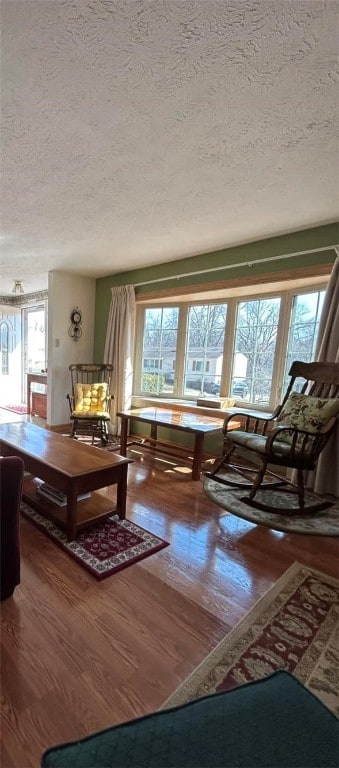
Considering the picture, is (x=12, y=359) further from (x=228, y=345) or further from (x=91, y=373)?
(x=228, y=345)

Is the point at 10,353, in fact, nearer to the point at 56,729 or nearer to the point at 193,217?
the point at 193,217

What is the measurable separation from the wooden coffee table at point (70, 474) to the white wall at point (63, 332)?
2.25 metres

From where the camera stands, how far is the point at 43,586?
1561 mm

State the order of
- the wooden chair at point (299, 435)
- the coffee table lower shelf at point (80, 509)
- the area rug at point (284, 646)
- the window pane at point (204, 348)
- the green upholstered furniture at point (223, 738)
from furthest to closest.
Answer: the window pane at point (204, 348) < the wooden chair at point (299, 435) < the coffee table lower shelf at point (80, 509) < the area rug at point (284, 646) < the green upholstered furniture at point (223, 738)

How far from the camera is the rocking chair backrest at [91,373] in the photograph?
4617 mm

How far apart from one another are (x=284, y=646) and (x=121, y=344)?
3.84 meters

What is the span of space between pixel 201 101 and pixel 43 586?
2.38m

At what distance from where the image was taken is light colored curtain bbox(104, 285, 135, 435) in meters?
4.54

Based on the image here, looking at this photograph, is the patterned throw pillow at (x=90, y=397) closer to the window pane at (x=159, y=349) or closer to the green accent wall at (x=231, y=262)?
the window pane at (x=159, y=349)

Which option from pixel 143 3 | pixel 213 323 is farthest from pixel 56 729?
pixel 213 323

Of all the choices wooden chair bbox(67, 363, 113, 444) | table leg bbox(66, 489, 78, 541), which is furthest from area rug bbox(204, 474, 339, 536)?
wooden chair bbox(67, 363, 113, 444)

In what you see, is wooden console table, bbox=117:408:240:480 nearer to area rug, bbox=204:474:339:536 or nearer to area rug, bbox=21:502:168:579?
area rug, bbox=204:474:339:536

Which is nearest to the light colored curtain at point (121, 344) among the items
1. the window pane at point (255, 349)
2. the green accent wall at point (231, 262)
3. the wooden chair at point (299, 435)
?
the green accent wall at point (231, 262)

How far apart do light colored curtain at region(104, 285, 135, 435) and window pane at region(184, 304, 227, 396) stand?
83cm
